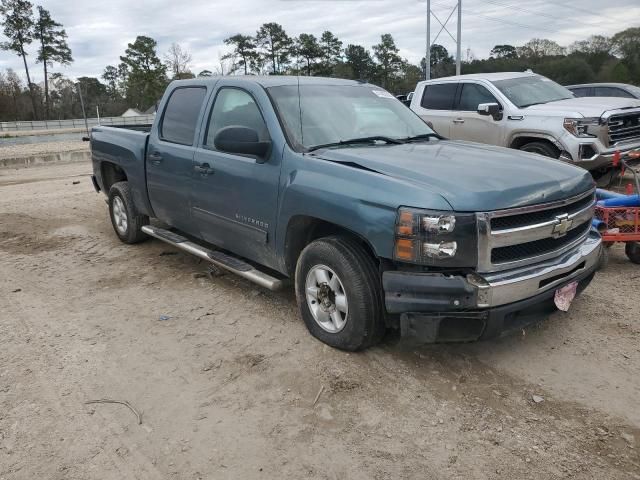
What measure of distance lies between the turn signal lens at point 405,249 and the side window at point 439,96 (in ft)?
24.2

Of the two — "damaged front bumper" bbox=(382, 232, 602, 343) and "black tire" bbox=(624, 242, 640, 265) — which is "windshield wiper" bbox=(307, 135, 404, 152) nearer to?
"damaged front bumper" bbox=(382, 232, 602, 343)

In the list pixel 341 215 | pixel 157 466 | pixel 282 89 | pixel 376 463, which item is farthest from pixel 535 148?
pixel 157 466

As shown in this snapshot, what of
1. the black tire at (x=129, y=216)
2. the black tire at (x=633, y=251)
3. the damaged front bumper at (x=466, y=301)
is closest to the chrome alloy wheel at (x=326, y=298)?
the damaged front bumper at (x=466, y=301)

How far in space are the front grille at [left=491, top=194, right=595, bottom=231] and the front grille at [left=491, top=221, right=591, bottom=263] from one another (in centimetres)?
13

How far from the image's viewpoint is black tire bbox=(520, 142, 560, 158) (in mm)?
8281

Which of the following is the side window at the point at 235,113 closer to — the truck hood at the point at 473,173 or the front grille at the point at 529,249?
the truck hood at the point at 473,173

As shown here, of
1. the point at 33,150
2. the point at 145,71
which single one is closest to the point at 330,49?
the point at 145,71

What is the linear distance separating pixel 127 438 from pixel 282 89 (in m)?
2.81

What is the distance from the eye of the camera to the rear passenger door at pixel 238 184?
13.4 feet

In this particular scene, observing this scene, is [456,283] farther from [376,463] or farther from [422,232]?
[376,463]

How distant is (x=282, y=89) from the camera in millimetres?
4355

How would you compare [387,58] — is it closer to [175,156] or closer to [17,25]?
[17,25]

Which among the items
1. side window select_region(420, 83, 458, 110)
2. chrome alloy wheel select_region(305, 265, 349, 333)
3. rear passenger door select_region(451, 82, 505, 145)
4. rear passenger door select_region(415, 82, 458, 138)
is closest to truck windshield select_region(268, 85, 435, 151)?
chrome alloy wheel select_region(305, 265, 349, 333)

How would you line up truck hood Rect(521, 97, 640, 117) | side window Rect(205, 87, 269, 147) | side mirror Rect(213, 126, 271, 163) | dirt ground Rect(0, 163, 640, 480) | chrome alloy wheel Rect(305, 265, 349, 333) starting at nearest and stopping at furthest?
dirt ground Rect(0, 163, 640, 480) → chrome alloy wheel Rect(305, 265, 349, 333) → side mirror Rect(213, 126, 271, 163) → side window Rect(205, 87, 269, 147) → truck hood Rect(521, 97, 640, 117)
